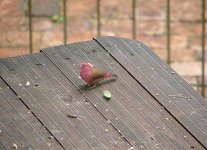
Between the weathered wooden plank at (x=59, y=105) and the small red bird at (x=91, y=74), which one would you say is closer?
the weathered wooden plank at (x=59, y=105)

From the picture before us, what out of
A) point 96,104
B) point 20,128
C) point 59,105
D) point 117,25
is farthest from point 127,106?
point 117,25

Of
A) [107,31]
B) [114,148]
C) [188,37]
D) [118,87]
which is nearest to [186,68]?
[188,37]

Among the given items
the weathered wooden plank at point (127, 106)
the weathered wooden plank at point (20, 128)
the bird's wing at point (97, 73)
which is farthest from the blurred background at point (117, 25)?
the weathered wooden plank at point (20, 128)

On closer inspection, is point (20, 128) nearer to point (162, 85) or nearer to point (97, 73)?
point (97, 73)

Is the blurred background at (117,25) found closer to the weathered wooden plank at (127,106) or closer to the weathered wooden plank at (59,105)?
the weathered wooden plank at (127,106)

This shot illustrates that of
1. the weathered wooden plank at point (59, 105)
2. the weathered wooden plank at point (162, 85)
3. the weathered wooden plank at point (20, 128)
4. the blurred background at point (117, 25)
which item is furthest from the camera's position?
the blurred background at point (117, 25)

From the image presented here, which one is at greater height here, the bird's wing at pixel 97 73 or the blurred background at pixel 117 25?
the bird's wing at pixel 97 73

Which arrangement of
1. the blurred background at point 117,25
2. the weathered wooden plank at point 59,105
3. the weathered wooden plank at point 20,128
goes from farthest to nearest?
the blurred background at point 117,25
the weathered wooden plank at point 59,105
the weathered wooden plank at point 20,128

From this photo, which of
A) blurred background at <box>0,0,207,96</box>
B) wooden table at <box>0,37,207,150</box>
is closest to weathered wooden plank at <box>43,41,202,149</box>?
wooden table at <box>0,37,207,150</box>
